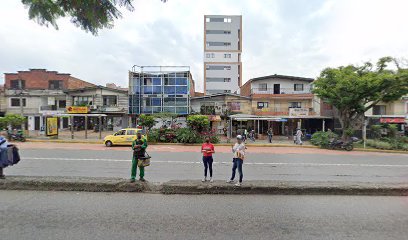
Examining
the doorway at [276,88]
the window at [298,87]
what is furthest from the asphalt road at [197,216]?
the window at [298,87]

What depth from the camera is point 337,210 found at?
4758 millimetres

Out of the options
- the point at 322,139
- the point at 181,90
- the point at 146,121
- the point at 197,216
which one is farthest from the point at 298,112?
the point at 197,216

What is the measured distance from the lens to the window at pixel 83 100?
99.0 feet

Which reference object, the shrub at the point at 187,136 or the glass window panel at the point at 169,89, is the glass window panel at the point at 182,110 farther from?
the shrub at the point at 187,136

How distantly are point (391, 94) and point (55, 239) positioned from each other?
24489mm

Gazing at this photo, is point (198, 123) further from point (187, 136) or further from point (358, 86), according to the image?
point (358, 86)

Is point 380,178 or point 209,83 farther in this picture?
point 209,83

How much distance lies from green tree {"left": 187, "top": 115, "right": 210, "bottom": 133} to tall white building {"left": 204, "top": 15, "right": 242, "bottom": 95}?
31391 mm

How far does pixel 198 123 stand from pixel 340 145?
11.6 metres

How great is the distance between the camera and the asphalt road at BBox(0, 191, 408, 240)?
3.65 metres

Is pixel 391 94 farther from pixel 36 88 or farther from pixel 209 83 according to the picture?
pixel 36 88

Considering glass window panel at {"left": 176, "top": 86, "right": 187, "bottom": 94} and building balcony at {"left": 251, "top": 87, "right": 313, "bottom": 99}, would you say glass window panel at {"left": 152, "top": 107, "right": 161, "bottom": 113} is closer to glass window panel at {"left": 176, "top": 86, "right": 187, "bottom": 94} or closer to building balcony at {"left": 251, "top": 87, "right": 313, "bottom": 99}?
glass window panel at {"left": 176, "top": 86, "right": 187, "bottom": 94}

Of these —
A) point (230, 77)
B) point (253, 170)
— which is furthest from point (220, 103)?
point (230, 77)

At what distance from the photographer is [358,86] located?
60.4 feet
